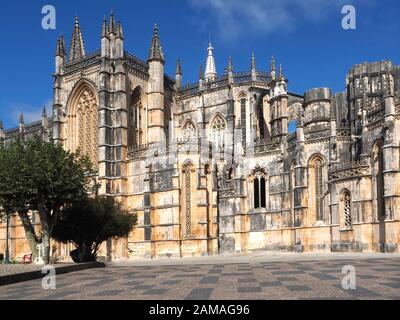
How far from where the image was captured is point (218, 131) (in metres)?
55.1

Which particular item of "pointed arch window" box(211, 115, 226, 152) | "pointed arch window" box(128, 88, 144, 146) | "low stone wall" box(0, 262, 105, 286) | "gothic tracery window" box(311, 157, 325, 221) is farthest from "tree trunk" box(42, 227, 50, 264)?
"pointed arch window" box(211, 115, 226, 152)

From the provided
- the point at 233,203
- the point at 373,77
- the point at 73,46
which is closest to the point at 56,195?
the point at 233,203

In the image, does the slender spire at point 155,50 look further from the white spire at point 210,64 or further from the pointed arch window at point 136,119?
the white spire at point 210,64

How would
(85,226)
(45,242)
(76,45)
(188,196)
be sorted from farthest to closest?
(76,45)
(188,196)
(85,226)
(45,242)

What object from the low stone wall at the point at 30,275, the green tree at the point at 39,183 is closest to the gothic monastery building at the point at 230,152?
the green tree at the point at 39,183

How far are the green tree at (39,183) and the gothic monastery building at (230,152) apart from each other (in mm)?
13372

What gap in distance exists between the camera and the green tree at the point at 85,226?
123 feet

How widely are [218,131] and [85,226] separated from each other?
849 inches

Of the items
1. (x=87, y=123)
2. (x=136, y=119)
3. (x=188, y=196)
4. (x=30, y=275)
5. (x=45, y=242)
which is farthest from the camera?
(x=87, y=123)

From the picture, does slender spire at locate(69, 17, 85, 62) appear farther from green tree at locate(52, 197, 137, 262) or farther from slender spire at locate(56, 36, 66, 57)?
green tree at locate(52, 197, 137, 262)

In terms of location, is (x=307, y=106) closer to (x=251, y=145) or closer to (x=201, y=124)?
(x=251, y=145)

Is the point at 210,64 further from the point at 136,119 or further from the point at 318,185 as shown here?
the point at 318,185

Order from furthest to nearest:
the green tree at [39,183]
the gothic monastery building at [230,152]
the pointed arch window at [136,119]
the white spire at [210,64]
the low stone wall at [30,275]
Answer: the white spire at [210,64]
the pointed arch window at [136,119]
the gothic monastery building at [230,152]
the green tree at [39,183]
the low stone wall at [30,275]

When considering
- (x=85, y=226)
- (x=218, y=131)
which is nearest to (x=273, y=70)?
(x=218, y=131)
